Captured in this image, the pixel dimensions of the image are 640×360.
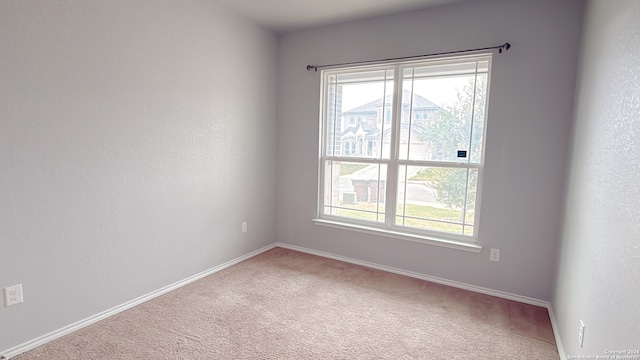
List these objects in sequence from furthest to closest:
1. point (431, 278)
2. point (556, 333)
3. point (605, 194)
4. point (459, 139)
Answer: point (431, 278) → point (459, 139) → point (556, 333) → point (605, 194)

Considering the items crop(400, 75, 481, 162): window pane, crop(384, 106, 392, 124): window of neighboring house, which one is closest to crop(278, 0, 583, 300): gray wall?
crop(400, 75, 481, 162): window pane

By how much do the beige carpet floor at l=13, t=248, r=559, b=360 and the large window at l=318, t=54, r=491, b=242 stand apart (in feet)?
2.24

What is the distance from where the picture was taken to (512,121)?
8.74 ft

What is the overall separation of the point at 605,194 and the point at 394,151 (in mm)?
1868

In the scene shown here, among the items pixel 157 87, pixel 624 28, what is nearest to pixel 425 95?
pixel 624 28

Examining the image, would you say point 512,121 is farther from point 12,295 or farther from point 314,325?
point 12,295

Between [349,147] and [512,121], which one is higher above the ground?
[512,121]

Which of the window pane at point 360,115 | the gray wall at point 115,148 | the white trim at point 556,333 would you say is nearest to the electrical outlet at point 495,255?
the white trim at point 556,333

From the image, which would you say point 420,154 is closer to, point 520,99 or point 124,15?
point 520,99

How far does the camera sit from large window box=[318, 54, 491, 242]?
Answer: 292 centimetres

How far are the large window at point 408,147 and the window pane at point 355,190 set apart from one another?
0.01 meters

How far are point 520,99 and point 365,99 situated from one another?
1.42 m

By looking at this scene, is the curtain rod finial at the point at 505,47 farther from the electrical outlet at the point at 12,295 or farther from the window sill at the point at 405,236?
the electrical outlet at the point at 12,295

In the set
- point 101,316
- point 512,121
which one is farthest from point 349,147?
point 101,316
